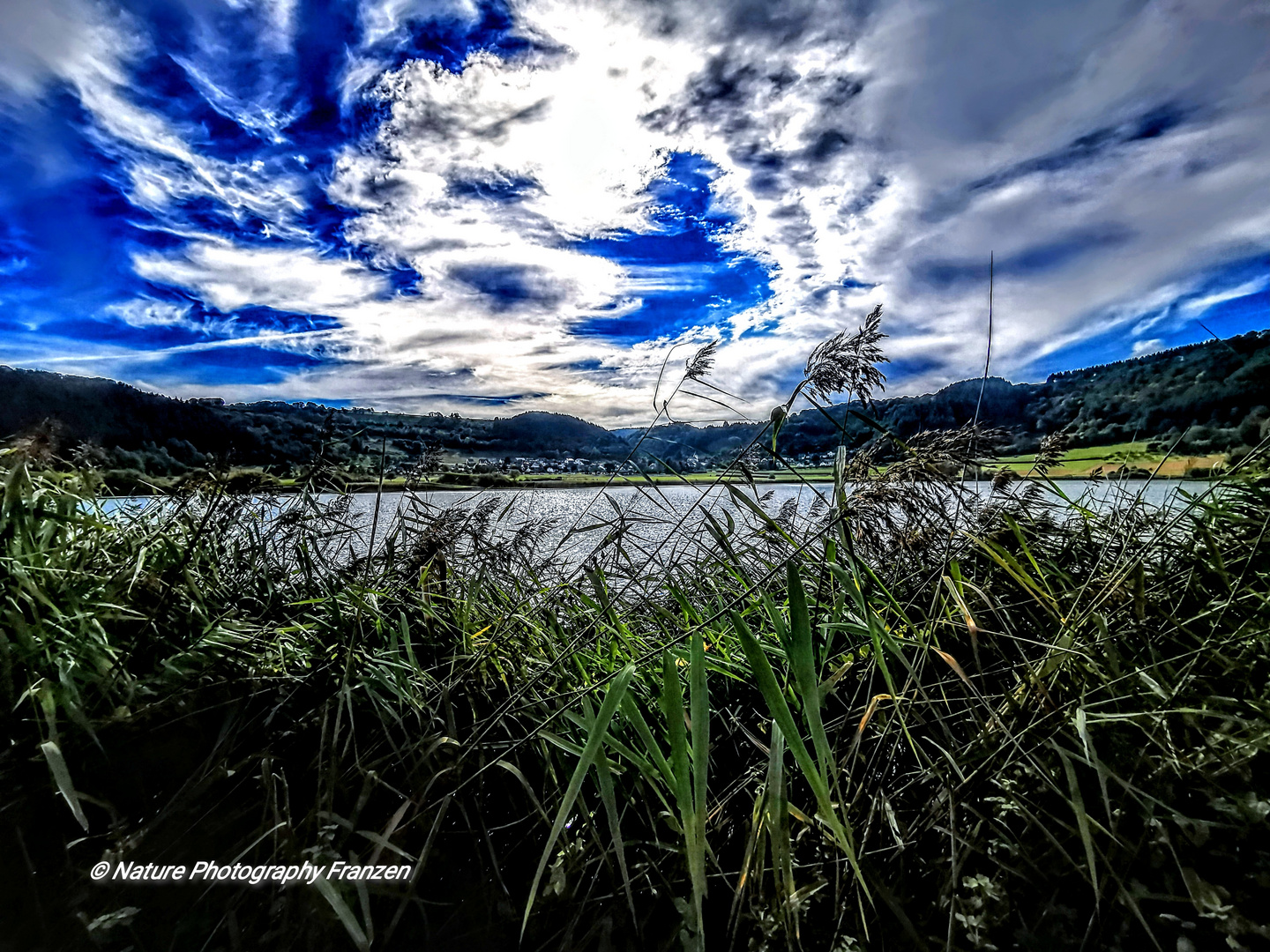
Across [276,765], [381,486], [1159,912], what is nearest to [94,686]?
[276,765]

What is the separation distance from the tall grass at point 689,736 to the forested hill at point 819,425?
251 mm

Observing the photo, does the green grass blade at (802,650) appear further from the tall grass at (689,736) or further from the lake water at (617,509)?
the lake water at (617,509)

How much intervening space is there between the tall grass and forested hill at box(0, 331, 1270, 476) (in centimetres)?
25

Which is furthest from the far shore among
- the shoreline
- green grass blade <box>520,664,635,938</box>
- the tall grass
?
green grass blade <box>520,664,635,938</box>

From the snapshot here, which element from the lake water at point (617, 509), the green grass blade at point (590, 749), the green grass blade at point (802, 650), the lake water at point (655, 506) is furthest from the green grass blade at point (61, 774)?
the green grass blade at point (802, 650)

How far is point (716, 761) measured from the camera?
2082 millimetres

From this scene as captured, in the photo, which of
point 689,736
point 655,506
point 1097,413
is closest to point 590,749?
point 689,736

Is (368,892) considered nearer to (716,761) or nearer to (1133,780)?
(716,761)

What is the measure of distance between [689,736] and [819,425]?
118 cm

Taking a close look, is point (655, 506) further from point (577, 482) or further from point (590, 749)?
point (590, 749)

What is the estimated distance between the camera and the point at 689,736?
2.06 metres

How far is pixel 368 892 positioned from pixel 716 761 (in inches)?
45.4

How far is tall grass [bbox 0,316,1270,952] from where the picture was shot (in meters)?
1.56

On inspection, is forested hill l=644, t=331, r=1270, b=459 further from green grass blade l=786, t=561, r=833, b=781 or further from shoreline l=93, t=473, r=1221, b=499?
green grass blade l=786, t=561, r=833, b=781
